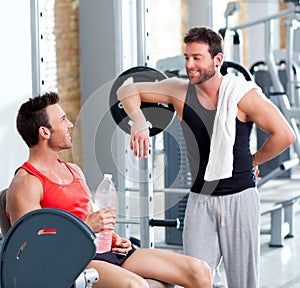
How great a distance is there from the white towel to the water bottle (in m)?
0.36

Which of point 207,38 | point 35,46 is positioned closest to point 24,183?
point 35,46

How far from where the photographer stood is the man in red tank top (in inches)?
98.9

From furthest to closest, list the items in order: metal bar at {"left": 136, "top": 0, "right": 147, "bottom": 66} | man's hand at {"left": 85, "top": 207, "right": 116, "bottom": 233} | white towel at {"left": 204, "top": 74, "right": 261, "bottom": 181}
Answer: metal bar at {"left": 136, "top": 0, "right": 147, "bottom": 66} < white towel at {"left": 204, "top": 74, "right": 261, "bottom": 181} < man's hand at {"left": 85, "top": 207, "right": 116, "bottom": 233}

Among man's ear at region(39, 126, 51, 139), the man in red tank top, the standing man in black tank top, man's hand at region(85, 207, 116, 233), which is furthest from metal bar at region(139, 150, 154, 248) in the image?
man's hand at region(85, 207, 116, 233)

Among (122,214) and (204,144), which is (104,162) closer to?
(204,144)

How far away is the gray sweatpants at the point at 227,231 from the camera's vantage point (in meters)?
2.86

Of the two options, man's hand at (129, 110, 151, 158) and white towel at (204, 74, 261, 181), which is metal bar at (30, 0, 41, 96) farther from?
white towel at (204, 74, 261, 181)

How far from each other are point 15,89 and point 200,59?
97cm

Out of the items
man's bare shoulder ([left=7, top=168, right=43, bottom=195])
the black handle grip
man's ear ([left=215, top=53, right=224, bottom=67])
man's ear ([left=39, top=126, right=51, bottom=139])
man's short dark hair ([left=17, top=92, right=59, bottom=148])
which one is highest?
man's ear ([left=215, top=53, right=224, bottom=67])

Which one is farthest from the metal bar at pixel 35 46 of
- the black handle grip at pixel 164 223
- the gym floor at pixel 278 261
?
the gym floor at pixel 278 261

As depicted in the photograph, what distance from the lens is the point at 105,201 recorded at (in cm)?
273

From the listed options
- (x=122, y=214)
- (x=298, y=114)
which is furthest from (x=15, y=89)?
(x=298, y=114)

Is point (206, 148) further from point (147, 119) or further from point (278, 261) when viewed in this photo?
point (278, 261)

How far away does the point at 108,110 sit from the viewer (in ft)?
10.4
